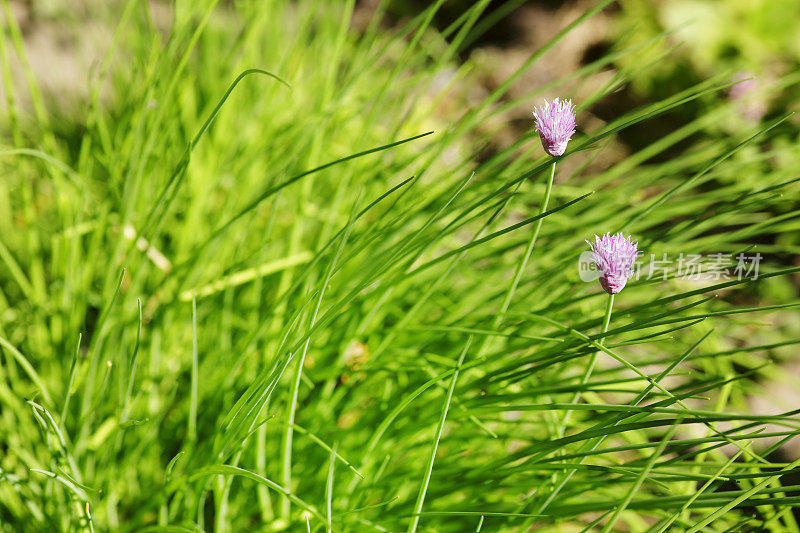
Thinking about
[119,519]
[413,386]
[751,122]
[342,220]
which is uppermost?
[751,122]

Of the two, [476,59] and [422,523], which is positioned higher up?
[476,59]

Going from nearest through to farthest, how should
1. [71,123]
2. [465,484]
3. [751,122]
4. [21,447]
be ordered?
1. [465,484]
2. [21,447]
3. [71,123]
4. [751,122]

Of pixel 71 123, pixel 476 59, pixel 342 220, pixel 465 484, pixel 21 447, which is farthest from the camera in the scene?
pixel 476 59

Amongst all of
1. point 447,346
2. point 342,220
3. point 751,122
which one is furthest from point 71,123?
point 751,122

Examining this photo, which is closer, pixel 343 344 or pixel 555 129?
pixel 555 129

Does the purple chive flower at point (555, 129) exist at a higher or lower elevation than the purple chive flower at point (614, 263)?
higher

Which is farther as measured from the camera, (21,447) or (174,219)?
(174,219)

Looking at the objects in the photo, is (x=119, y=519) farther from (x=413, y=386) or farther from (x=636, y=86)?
(x=636, y=86)

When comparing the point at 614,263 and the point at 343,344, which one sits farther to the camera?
the point at 343,344

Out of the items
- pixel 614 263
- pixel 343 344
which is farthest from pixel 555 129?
pixel 343 344

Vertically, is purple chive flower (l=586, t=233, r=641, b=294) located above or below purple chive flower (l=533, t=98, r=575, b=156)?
below

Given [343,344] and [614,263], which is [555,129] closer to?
[614,263]
